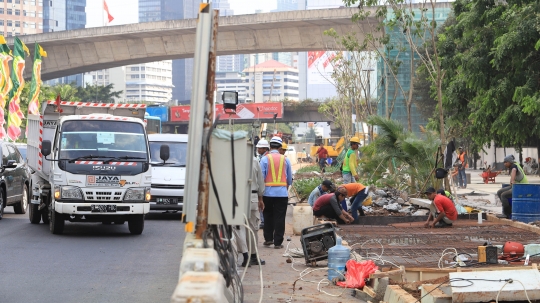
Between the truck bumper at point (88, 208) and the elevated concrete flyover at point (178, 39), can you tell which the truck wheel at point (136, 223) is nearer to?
the truck bumper at point (88, 208)

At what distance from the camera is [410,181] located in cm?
2398

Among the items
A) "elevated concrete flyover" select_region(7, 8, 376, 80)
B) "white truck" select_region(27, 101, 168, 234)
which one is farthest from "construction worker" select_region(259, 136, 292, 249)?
"elevated concrete flyover" select_region(7, 8, 376, 80)

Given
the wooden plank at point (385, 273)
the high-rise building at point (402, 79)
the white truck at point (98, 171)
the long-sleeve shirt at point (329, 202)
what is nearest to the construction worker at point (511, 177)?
the long-sleeve shirt at point (329, 202)

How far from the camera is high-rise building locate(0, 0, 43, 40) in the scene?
6447 inches

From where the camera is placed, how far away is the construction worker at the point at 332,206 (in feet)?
51.2

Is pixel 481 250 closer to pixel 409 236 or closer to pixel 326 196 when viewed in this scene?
pixel 409 236

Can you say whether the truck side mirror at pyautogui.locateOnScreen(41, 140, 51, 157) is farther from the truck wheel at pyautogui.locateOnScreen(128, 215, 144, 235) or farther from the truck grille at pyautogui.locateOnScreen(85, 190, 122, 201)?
the truck wheel at pyautogui.locateOnScreen(128, 215, 144, 235)

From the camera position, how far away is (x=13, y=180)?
20156mm

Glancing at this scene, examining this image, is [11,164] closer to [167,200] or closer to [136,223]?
[167,200]

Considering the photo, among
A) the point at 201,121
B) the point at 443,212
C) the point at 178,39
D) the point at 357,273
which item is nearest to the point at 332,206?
the point at 443,212

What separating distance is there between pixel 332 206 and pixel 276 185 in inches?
110

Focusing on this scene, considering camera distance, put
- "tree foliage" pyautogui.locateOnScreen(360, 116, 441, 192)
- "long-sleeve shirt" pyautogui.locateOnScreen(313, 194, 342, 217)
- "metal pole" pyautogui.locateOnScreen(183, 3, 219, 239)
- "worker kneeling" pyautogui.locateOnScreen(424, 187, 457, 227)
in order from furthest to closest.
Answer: "tree foliage" pyautogui.locateOnScreen(360, 116, 441, 192) → "worker kneeling" pyautogui.locateOnScreen(424, 187, 457, 227) → "long-sleeve shirt" pyautogui.locateOnScreen(313, 194, 342, 217) → "metal pole" pyautogui.locateOnScreen(183, 3, 219, 239)

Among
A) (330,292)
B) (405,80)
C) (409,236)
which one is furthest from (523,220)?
(405,80)

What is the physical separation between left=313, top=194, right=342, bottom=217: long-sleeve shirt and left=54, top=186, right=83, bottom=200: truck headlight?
4.61 meters
